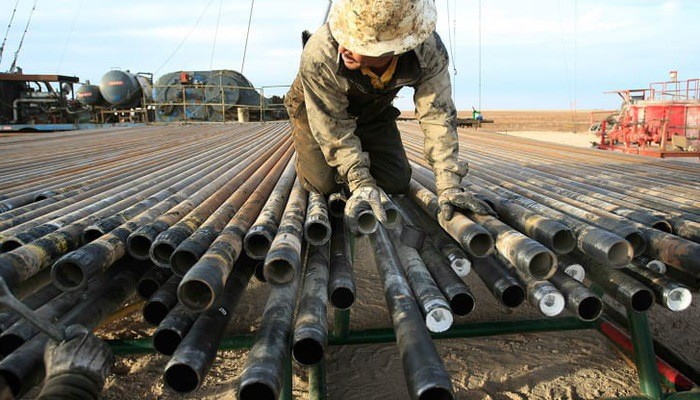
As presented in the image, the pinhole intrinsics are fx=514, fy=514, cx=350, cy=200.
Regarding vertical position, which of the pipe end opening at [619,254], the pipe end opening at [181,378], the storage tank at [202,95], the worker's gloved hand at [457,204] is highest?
the storage tank at [202,95]

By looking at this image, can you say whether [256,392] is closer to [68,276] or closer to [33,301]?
[68,276]

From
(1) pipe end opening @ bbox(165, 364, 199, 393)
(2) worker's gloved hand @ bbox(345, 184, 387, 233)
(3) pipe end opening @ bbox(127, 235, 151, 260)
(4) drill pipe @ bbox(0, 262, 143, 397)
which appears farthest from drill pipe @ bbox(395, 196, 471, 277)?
(4) drill pipe @ bbox(0, 262, 143, 397)

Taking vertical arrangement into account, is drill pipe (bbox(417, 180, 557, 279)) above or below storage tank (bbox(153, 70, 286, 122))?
below

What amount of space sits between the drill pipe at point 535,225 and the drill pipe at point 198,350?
132 cm

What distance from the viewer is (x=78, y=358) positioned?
1528 millimetres

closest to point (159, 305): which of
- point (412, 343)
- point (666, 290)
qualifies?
point (412, 343)

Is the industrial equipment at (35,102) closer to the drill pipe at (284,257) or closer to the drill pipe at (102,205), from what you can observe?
the drill pipe at (102,205)

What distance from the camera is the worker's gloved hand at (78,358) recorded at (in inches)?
59.3

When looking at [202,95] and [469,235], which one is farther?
[202,95]

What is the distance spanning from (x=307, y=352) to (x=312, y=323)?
102 millimetres

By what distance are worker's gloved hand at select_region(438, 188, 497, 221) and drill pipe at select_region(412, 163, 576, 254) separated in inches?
4.8

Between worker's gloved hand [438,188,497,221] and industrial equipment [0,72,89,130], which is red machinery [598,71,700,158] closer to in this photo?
worker's gloved hand [438,188,497,221]

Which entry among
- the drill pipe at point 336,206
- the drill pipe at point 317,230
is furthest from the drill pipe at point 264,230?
the drill pipe at point 336,206

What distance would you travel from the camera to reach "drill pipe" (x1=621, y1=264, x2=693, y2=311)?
6.59ft
